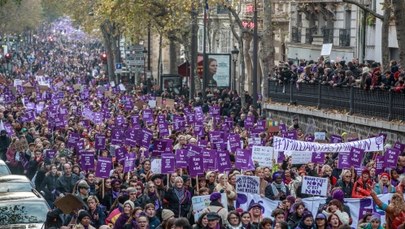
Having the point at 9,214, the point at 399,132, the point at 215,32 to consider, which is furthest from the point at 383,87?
the point at 215,32

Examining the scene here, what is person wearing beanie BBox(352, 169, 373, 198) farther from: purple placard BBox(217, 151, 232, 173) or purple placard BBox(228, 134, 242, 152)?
purple placard BBox(228, 134, 242, 152)

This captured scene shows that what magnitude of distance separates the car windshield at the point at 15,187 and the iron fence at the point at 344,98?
497 inches

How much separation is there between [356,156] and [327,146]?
1.94 m

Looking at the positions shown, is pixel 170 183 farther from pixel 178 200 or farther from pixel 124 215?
pixel 124 215

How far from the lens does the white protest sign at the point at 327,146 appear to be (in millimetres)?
26391

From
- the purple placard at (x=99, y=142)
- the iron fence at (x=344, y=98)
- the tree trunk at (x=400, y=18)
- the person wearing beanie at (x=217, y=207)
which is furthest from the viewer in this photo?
the tree trunk at (x=400, y=18)

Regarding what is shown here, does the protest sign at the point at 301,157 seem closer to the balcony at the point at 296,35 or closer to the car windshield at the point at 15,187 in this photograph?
the car windshield at the point at 15,187

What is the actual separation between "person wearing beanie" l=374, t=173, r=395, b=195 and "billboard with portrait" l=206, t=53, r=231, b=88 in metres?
32.5

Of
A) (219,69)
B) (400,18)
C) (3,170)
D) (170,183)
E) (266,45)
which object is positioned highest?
(400,18)

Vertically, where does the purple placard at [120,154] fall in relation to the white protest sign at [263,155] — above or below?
below

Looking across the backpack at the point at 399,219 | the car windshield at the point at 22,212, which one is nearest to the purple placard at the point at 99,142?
the car windshield at the point at 22,212

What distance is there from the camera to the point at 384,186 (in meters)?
22.2

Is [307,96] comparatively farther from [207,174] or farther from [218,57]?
[207,174]

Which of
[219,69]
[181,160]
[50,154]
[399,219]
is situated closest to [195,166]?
[181,160]
